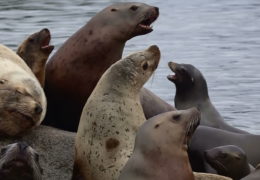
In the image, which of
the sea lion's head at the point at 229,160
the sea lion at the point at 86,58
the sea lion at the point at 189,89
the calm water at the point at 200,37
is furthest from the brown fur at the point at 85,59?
the calm water at the point at 200,37

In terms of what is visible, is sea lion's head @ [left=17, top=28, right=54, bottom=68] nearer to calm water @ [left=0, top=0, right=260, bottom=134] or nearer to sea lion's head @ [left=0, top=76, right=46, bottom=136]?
sea lion's head @ [left=0, top=76, right=46, bottom=136]

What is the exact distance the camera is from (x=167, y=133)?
791cm

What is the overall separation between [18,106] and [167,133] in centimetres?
133

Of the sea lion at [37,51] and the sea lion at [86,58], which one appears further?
the sea lion at [37,51]

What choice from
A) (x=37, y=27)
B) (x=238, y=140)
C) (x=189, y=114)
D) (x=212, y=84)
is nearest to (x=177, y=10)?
(x=37, y=27)

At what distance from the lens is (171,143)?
308 inches

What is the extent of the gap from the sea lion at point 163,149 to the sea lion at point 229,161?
3.47 feet

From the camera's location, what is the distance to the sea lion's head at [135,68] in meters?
8.77

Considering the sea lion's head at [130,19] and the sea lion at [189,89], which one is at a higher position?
the sea lion's head at [130,19]

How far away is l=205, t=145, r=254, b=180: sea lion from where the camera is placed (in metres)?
9.08

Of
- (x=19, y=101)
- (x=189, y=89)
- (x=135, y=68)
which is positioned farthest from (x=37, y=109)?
(x=189, y=89)

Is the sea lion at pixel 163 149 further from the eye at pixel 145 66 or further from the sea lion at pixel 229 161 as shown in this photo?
the sea lion at pixel 229 161

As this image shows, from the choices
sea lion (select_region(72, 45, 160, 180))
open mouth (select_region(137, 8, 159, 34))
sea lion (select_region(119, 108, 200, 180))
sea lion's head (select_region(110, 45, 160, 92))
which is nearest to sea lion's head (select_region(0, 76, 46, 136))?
sea lion (select_region(72, 45, 160, 180))

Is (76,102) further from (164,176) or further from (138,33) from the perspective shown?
(164,176)
